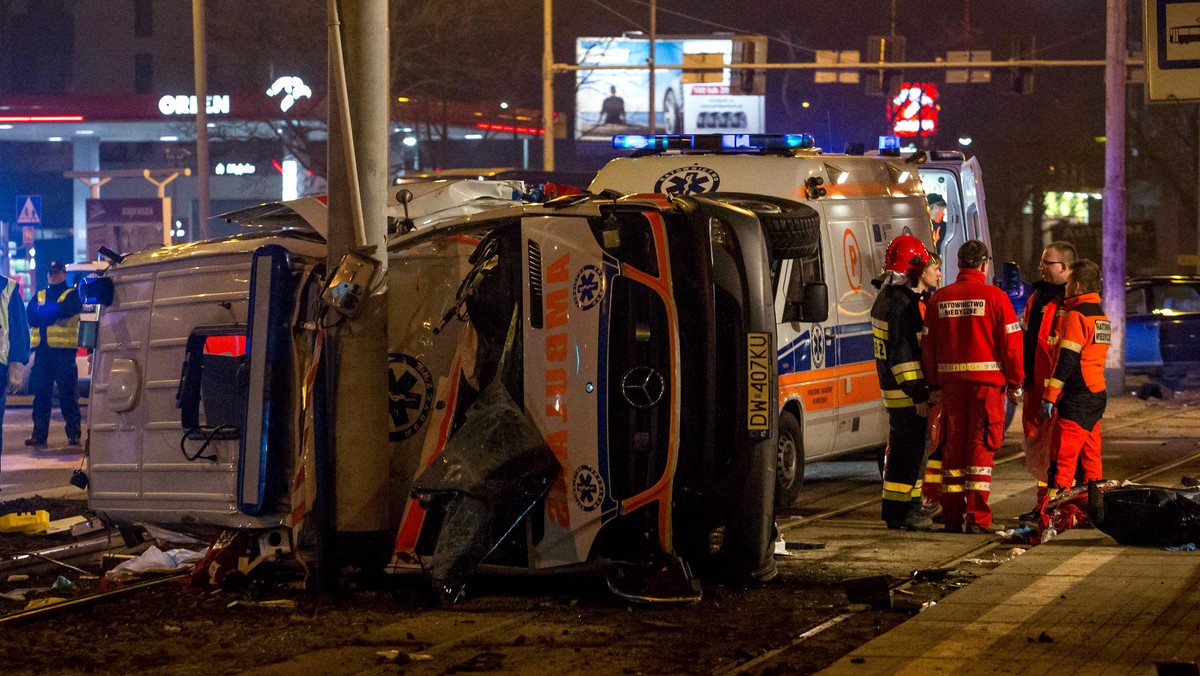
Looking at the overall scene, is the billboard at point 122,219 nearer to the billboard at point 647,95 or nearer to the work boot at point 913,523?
the work boot at point 913,523

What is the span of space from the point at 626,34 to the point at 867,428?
3865 centimetres

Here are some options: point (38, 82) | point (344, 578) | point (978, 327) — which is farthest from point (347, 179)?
point (38, 82)

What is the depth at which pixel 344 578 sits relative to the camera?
7.70m

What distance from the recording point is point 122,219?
94.6 feet

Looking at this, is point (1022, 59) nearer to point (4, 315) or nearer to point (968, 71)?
point (968, 71)

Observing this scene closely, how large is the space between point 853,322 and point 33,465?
7909mm

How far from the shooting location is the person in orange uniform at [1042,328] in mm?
9789

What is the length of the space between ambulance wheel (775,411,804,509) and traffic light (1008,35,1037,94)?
17.9 m

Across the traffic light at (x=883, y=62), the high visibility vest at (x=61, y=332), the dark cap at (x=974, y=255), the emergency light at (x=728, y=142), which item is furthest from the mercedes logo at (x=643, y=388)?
the traffic light at (x=883, y=62)

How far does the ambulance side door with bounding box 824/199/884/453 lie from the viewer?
11102 mm

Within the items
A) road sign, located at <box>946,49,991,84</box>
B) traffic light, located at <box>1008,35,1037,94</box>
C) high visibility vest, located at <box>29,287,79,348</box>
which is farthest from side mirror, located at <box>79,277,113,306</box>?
road sign, located at <box>946,49,991,84</box>

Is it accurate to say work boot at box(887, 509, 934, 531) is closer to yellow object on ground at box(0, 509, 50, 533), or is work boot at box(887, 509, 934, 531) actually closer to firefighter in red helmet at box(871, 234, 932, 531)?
firefighter in red helmet at box(871, 234, 932, 531)

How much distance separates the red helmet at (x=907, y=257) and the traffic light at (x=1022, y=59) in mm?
17723

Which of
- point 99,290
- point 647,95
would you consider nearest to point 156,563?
point 99,290
